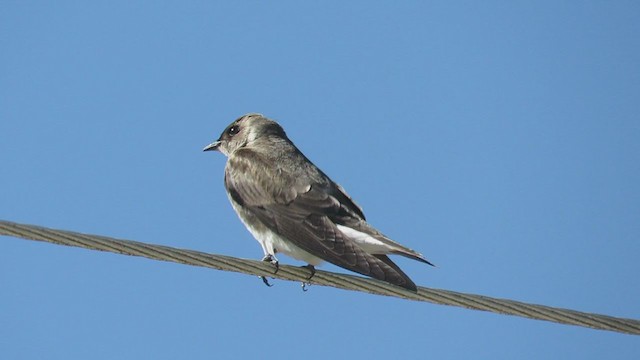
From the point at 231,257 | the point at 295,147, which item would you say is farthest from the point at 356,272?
the point at 295,147

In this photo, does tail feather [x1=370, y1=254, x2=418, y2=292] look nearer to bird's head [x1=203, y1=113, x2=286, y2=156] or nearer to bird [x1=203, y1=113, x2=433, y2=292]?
bird [x1=203, y1=113, x2=433, y2=292]

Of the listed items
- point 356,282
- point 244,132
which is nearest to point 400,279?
point 356,282

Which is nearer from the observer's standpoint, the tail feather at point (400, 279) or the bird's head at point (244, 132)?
the tail feather at point (400, 279)

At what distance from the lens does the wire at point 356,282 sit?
6.04 m

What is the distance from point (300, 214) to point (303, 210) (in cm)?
6

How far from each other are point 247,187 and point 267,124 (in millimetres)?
1624

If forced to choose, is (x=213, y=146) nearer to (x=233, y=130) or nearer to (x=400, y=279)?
(x=233, y=130)

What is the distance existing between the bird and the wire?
36 centimetres

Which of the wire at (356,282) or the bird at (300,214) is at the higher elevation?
the bird at (300,214)

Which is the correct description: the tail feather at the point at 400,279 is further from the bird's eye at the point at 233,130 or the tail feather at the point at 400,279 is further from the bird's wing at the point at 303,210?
the bird's eye at the point at 233,130

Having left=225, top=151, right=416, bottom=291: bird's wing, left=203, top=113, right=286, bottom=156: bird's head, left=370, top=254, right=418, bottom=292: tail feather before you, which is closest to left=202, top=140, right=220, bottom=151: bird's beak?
left=203, top=113, right=286, bottom=156: bird's head

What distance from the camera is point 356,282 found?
22.8ft

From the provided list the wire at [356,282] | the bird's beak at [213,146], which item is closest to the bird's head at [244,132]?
the bird's beak at [213,146]

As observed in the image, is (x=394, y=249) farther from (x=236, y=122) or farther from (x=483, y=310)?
(x=236, y=122)
